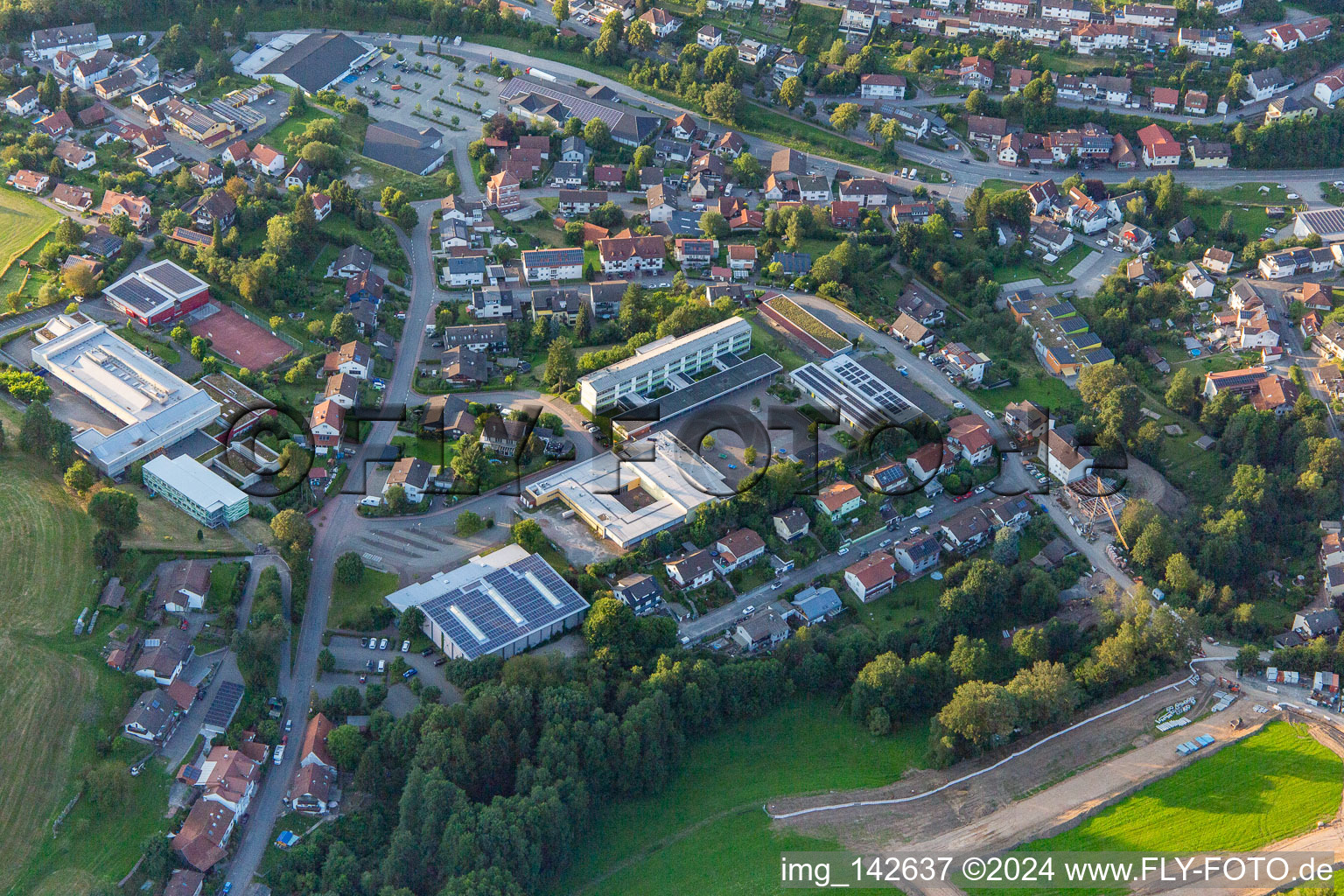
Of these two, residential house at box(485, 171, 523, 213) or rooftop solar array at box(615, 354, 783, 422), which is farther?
residential house at box(485, 171, 523, 213)

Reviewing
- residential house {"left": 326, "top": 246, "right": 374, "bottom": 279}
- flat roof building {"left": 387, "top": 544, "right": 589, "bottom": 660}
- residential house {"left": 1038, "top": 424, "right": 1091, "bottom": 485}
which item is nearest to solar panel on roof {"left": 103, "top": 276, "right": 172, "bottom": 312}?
residential house {"left": 326, "top": 246, "right": 374, "bottom": 279}

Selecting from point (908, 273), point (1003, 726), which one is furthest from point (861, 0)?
point (1003, 726)

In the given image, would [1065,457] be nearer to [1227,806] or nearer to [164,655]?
[1227,806]

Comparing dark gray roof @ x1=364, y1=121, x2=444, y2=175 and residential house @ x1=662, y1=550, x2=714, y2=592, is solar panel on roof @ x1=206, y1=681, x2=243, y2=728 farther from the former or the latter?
dark gray roof @ x1=364, y1=121, x2=444, y2=175

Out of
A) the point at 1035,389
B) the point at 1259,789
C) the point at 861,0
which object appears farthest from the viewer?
the point at 861,0

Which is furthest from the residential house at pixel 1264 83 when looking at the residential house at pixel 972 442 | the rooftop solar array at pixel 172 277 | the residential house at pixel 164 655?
the residential house at pixel 164 655

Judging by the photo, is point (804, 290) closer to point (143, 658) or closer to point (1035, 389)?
point (1035, 389)
